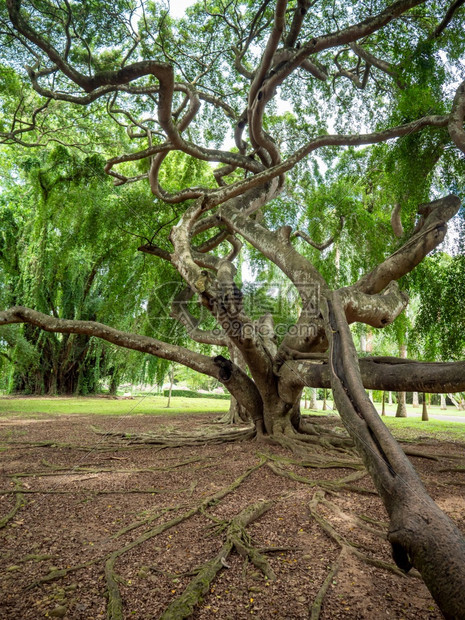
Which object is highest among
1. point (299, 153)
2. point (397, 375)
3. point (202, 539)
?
point (299, 153)

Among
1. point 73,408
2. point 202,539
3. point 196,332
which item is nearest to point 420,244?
point 202,539

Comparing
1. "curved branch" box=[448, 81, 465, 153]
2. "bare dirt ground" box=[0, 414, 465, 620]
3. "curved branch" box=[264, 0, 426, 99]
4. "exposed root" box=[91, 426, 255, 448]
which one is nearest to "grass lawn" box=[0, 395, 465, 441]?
"exposed root" box=[91, 426, 255, 448]

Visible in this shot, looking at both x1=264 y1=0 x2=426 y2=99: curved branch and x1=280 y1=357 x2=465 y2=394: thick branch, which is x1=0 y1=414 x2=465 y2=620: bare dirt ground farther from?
x1=264 y1=0 x2=426 y2=99: curved branch

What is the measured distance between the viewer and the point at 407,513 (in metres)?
1.36

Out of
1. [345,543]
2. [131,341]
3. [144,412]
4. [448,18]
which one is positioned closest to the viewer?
[345,543]

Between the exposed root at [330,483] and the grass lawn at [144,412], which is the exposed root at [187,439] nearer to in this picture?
the exposed root at [330,483]

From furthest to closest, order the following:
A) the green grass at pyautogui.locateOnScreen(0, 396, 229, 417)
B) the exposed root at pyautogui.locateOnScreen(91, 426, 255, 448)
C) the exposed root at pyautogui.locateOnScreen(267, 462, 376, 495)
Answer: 1. the green grass at pyautogui.locateOnScreen(0, 396, 229, 417)
2. the exposed root at pyautogui.locateOnScreen(91, 426, 255, 448)
3. the exposed root at pyautogui.locateOnScreen(267, 462, 376, 495)

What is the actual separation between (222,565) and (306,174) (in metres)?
8.72

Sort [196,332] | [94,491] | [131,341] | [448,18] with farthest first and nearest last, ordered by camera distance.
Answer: [196,332], [131,341], [448,18], [94,491]

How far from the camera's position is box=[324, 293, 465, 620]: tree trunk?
1.14 meters

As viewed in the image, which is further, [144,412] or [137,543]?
[144,412]

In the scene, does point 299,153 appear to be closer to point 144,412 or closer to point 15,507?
point 15,507

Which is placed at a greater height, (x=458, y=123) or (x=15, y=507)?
(x=458, y=123)

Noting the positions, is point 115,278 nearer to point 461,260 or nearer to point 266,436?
point 266,436
